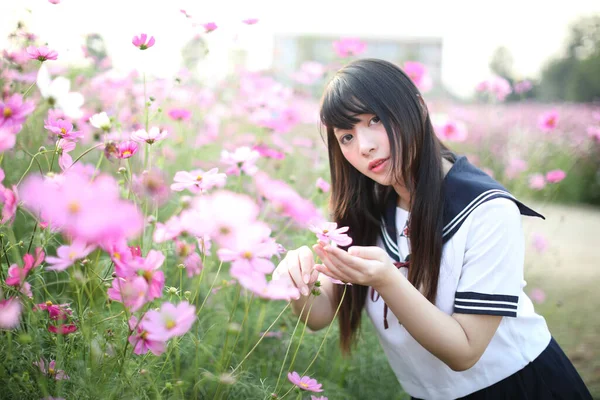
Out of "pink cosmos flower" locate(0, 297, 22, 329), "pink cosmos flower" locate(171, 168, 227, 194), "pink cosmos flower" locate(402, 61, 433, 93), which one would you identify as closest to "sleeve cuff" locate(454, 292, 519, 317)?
"pink cosmos flower" locate(171, 168, 227, 194)

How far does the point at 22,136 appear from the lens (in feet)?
4.47

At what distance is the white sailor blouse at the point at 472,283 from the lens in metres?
0.94

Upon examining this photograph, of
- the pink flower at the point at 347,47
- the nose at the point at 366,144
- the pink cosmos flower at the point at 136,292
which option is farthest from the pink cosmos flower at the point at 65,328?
the pink flower at the point at 347,47

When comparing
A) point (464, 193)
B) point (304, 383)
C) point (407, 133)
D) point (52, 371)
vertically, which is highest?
point (407, 133)

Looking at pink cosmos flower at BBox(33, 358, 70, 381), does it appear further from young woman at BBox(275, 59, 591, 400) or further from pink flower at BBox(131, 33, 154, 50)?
pink flower at BBox(131, 33, 154, 50)

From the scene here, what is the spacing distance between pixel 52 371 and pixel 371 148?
61 cm

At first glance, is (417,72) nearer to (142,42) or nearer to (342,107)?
(342,107)

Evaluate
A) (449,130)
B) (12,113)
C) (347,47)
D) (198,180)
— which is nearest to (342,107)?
(198,180)

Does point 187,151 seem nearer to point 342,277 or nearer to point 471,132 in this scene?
point 342,277

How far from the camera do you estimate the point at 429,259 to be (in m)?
1.00

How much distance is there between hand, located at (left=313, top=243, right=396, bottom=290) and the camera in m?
0.73

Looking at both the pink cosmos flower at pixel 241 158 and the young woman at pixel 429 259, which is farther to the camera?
the pink cosmos flower at pixel 241 158

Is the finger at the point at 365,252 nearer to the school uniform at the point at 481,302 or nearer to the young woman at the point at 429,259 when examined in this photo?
the young woman at the point at 429,259

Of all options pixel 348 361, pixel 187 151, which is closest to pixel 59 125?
pixel 348 361
